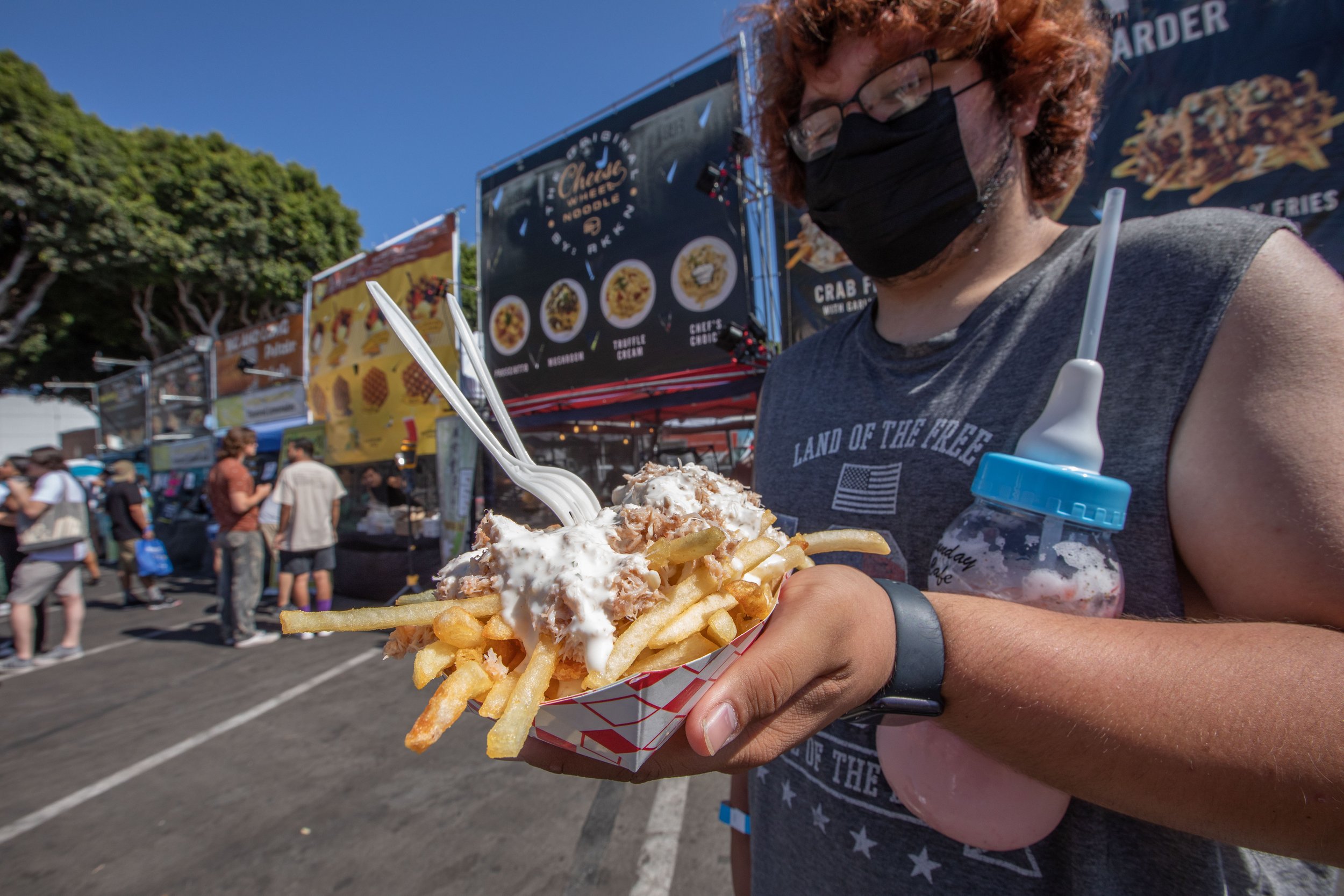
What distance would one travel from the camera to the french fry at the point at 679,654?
2.72 ft

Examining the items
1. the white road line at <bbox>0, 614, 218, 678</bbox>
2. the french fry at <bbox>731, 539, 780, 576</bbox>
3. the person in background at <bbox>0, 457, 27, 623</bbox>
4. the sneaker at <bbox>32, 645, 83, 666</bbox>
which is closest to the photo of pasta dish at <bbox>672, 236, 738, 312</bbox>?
the french fry at <bbox>731, 539, 780, 576</bbox>

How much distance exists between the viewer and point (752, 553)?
930mm

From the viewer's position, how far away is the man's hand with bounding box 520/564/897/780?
75cm

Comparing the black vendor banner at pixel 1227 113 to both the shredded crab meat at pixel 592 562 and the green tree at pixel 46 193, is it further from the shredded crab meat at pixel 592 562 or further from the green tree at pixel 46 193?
the green tree at pixel 46 193

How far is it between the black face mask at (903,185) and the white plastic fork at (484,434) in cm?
109

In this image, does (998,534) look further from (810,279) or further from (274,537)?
(274,537)

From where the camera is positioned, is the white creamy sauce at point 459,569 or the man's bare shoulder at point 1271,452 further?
the white creamy sauce at point 459,569

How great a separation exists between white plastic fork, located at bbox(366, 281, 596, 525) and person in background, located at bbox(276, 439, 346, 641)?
722cm

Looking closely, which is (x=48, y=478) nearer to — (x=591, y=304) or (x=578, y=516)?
(x=591, y=304)

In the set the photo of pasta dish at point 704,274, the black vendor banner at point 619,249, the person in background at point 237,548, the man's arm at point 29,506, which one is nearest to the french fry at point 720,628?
the black vendor banner at point 619,249

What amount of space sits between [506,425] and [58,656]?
29.7 ft

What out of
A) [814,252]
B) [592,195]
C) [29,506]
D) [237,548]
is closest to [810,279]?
[814,252]

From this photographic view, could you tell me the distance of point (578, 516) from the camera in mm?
1058

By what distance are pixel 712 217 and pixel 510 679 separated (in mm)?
7007
